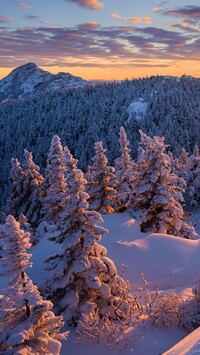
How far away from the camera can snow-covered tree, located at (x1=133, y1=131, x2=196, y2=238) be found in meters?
19.2

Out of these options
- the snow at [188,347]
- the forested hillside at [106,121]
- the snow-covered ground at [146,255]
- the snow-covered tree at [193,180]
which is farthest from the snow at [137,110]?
the snow at [188,347]

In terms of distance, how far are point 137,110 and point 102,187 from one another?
136 m

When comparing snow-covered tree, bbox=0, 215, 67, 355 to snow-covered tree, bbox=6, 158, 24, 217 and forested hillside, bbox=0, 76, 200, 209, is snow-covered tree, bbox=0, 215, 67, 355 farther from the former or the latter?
forested hillside, bbox=0, 76, 200, 209

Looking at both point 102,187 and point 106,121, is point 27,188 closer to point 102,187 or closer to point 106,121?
point 102,187

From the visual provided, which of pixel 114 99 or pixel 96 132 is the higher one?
pixel 114 99

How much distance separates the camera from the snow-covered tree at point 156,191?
756 inches

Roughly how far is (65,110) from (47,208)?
162199mm

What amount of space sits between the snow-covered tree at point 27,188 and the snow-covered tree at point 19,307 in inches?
956

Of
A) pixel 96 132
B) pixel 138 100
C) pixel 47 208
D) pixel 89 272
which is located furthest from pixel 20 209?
pixel 138 100

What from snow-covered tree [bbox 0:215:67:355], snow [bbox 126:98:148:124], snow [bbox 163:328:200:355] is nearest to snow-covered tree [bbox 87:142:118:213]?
snow [bbox 163:328:200:355]

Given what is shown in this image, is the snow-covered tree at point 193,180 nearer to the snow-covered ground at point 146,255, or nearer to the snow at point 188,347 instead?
the snow-covered ground at point 146,255

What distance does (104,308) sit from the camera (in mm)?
10375

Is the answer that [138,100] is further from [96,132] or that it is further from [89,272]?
[89,272]

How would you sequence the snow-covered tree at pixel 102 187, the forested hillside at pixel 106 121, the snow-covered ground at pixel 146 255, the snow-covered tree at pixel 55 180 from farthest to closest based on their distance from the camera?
the forested hillside at pixel 106 121 → the snow-covered tree at pixel 55 180 → the snow-covered tree at pixel 102 187 → the snow-covered ground at pixel 146 255
